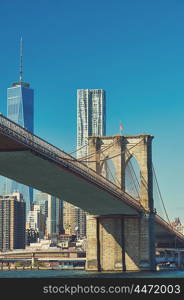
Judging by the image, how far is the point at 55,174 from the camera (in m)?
57.6

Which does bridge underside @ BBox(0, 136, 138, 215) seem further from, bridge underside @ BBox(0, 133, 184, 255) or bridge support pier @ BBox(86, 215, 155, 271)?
bridge support pier @ BBox(86, 215, 155, 271)

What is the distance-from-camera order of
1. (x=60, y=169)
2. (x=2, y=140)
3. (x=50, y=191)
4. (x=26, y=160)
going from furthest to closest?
(x=50, y=191) < (x=60, y=169) < (x=26, y=160) < (x=2, y=140)

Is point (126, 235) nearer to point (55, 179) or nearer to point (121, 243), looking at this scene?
point (121, 243)

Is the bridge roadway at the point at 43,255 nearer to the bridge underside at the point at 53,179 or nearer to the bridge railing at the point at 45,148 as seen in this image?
the bridge underside at the point at 53,179

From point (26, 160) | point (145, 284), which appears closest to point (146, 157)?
point (26, 160)

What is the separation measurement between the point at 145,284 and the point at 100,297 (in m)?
0.60

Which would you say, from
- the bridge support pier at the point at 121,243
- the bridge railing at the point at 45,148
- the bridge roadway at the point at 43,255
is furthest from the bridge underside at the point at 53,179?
the bridge roadway at the point at 43,255

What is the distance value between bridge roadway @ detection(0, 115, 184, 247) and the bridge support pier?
4.92 ft

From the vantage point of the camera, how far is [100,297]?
8273 mm

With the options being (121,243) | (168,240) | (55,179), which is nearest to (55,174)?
(55,179)

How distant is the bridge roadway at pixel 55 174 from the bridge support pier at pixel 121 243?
59.1 inches

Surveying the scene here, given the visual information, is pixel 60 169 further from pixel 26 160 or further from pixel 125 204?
pixel 125 204

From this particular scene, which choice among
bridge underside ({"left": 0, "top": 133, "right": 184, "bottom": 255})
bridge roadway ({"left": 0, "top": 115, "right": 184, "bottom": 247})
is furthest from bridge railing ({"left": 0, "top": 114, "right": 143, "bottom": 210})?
bridge underside ({"left": 0, "top": 133, "right": 184, "bottom": 255})

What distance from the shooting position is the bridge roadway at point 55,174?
1788 inches
